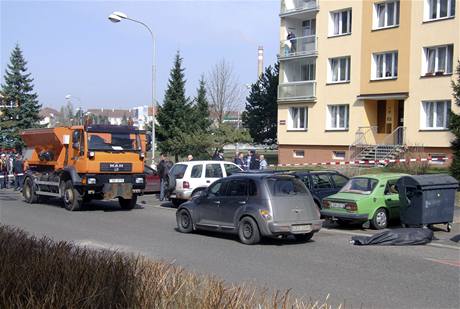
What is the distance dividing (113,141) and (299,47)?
79.0ft

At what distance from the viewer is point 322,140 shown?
37688mm

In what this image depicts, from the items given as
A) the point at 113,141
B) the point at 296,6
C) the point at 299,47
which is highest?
the point at 296,6

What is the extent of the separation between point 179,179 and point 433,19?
1897cm

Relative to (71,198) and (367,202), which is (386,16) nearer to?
(367,202)

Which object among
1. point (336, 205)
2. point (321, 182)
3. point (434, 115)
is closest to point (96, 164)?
point (321, 182)

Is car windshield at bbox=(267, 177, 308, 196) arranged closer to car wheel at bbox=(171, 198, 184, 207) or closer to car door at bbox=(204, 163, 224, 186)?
car door at bbox=(204, 163, 224, 186)

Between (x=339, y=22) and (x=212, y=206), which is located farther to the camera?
(x=339, y=22)

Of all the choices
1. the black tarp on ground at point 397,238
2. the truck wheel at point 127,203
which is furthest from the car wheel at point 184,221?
the truck wheel at point 127,203

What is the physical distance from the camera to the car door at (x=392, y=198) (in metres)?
15.3

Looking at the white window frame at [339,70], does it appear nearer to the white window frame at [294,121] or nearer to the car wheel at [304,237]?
the white window frame at [294,121]

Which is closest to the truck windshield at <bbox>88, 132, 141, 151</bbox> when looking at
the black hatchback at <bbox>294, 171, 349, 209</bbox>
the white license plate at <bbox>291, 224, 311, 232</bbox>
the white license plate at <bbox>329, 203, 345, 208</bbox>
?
the black hatchback at <bbox>294, 171, 349, 209</bbox>

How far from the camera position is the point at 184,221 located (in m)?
14.5

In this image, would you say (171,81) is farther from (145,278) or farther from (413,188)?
(145,278)

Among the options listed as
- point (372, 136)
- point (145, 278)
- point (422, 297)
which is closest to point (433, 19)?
point (372, 136)
